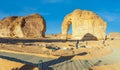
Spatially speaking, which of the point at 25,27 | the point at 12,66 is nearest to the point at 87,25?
the point at 25,27

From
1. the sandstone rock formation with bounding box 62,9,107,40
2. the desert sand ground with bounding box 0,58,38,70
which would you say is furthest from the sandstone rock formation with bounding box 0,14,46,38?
the desert sand ground with bounding box 0,58,38,70

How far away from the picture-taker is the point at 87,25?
51469 mm

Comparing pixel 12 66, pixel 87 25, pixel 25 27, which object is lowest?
pixel 12 66

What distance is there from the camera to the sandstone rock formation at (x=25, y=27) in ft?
164

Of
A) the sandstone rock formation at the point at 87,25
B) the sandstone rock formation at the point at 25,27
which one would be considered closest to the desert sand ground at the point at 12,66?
the sandstone rock formation at the point at 25,27

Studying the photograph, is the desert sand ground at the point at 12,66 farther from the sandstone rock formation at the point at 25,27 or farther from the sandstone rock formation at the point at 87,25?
the sandstone rock formation at the point at 87,25

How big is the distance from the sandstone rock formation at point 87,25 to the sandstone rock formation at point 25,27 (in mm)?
7823

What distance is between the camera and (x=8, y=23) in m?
52.0

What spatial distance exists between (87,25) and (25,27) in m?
14.5

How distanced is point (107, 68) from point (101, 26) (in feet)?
123

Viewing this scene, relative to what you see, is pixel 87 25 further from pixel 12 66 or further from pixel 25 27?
pixel 12 66

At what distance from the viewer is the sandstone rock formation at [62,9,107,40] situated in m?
50.7

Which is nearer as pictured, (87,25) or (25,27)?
(25,27)

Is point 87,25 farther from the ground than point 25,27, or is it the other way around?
point 87,25
